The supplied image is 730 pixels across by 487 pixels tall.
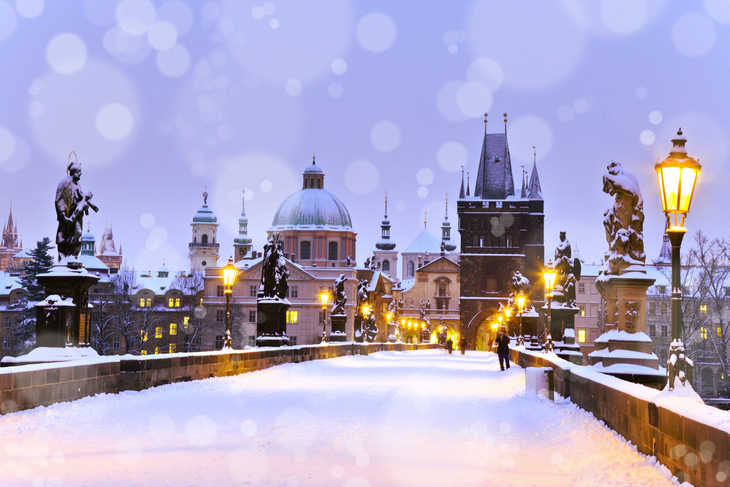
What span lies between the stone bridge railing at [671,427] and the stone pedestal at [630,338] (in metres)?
3.85

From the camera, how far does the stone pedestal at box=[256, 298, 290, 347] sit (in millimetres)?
31938

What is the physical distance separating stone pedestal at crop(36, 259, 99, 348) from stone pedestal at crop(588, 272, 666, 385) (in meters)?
10.4

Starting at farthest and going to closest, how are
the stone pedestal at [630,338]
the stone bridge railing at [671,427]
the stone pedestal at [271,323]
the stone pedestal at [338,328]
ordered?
the stone pedestal at [338,328], the stone pedestal at [271,323], the stone pedestal at [630,338], the stone bridge railing at [671,427]

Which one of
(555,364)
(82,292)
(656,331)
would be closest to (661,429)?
(555,364)

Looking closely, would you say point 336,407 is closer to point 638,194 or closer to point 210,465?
point 210,465

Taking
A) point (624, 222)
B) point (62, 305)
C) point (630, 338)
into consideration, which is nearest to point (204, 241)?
point (62, 305)

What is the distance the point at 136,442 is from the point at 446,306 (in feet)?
425

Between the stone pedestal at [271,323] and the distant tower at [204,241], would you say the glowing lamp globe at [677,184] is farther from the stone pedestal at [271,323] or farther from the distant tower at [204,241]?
the distant tower at [204,241]

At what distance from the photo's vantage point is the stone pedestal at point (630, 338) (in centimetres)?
1709

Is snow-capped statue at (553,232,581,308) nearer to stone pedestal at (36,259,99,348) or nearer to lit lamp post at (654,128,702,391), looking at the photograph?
stone pedestal at (36,259,99,348)

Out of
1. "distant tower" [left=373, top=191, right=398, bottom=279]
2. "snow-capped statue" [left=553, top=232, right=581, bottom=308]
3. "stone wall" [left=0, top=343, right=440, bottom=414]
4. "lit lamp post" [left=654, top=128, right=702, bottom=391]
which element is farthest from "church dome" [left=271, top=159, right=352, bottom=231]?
"lit lamp post" [left=654, top=128, right=702, bottom=391]

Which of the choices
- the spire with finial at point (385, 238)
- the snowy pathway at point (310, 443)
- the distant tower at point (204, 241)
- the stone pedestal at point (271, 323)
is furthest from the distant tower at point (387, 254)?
the snowy pathway at point (310, 443)

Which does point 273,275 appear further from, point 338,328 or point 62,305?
point 338,328

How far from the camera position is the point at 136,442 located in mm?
10531
